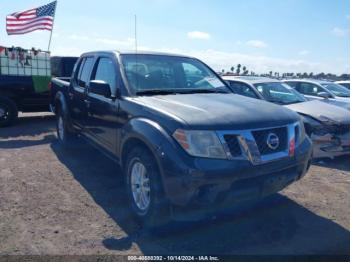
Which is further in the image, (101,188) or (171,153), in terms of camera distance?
(101,188)

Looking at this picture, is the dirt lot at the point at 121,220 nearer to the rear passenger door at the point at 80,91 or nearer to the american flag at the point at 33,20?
the rear passenger door at the point at 80,91

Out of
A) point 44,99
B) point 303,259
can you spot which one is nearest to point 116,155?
point 303,259

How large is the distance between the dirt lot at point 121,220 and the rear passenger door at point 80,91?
842mm

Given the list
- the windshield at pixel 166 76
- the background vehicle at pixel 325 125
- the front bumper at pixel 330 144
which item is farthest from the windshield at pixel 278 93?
the windshield at pixel 166 76

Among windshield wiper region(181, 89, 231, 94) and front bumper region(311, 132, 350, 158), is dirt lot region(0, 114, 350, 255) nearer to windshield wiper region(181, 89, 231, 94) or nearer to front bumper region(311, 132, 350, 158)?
front bumper region(311, 132, 350, 158)

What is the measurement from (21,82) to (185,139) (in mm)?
7747

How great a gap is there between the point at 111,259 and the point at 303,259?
1.74 m

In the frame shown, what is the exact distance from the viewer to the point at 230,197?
3.27 m

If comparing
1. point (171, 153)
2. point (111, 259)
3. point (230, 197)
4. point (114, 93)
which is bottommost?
point (111, 259)

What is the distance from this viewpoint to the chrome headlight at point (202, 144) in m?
3.22

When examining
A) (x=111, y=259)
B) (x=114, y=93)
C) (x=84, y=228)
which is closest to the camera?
(x=111, y=259)

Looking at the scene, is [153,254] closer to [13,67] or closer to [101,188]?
[101,188]

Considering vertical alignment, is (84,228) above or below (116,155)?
below

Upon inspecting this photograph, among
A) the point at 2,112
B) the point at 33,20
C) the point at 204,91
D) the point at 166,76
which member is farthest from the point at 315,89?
the point at 33,20
